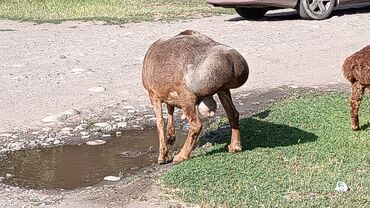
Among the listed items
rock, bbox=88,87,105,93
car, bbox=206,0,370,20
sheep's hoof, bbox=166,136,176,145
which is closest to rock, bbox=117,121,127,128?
sheep's hoof, bbox=166,136,176,145

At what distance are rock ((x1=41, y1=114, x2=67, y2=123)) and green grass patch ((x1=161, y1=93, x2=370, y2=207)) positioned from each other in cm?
201

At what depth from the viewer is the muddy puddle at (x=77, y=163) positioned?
7098 millimetres

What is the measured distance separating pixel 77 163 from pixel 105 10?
12927 mm

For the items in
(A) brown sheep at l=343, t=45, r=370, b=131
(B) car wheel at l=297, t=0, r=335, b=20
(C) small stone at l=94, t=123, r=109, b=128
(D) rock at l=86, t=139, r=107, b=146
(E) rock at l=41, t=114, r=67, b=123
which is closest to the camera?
(A) brown sheep at l=343, t=45, r=370, b=131

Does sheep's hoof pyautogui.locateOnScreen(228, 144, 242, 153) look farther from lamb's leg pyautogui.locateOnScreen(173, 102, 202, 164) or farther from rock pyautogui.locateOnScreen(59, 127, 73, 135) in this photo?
rock pyautogui.locateOnScreen(59, 127, 73, 135)

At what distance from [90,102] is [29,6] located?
11996 mm

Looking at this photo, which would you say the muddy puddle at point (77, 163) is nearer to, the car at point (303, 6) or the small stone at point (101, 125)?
the small stone at point (101, 125)

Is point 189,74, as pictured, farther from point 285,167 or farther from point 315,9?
point 315,9

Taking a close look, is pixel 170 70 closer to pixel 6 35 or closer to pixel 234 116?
pixel 234 116

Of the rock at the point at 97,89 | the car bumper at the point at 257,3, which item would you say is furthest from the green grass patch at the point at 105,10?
the rock at the point at 97,89

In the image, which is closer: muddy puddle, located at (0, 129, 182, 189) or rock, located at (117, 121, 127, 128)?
muddy puddle, located at (0, 129, 182, 189)

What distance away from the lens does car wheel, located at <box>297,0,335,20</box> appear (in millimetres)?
17078

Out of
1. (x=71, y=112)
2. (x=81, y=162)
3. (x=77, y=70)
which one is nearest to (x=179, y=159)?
(x=81, y=162)

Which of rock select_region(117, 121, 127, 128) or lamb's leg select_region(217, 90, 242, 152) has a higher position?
lamb's leg select_region(217, 90, 242, 152)
